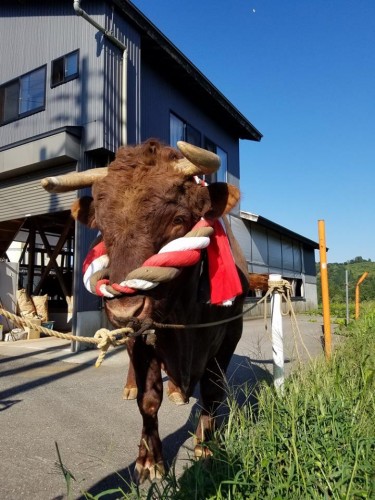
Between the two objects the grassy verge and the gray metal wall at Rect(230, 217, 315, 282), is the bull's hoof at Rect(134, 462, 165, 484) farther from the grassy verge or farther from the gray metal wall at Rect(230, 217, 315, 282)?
the gray metal wall at Rect(230, 217, 315, 282)

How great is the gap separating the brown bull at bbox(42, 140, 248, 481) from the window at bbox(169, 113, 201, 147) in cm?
1133

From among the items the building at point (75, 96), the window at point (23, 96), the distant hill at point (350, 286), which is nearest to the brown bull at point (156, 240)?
the building at point (75, 96)

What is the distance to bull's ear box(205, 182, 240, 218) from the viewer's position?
258 cm

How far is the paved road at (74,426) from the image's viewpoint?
3.03m

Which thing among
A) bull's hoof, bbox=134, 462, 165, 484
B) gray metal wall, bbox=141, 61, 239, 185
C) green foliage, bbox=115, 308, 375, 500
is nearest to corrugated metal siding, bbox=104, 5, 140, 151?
gray metal wall, bbox=141, 61, 239, 185

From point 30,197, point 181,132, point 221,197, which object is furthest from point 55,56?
point 221,197

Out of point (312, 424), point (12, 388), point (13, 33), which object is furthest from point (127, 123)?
point (312, 424)

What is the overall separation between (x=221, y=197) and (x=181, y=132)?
41.7ft

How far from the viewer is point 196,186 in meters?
2.47

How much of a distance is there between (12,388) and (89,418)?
6.57 feet

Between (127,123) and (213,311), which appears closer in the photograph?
(213,311)

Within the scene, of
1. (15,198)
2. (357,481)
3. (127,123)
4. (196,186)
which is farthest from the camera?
(15,198)

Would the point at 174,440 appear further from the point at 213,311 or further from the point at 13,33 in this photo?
the point at 13,33

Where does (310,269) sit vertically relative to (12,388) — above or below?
above
